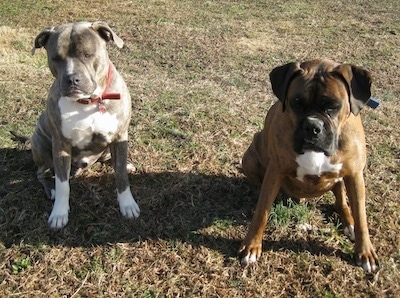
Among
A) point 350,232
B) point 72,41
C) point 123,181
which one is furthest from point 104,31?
point 350,232

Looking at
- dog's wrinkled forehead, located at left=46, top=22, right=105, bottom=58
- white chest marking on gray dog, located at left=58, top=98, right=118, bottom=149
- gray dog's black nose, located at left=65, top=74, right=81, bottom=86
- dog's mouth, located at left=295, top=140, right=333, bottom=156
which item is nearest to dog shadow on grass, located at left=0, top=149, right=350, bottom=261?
white chest marking on gray dog, located at left=58, top=98, right=118, bottom=149

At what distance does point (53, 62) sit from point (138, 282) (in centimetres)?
166

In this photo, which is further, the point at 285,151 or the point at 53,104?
Result: the point at 53,104

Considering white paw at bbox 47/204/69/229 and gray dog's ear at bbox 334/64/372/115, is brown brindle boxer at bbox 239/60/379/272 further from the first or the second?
white paw at bbox 47/204/69/229

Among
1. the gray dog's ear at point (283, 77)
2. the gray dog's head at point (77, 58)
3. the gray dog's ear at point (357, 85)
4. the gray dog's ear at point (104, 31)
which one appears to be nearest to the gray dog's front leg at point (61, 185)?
the gray dog's head at point (77, 58)

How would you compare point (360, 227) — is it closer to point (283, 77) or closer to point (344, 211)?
point (344, 211)

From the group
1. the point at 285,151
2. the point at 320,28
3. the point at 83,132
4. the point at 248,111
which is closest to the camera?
the point at 285,151

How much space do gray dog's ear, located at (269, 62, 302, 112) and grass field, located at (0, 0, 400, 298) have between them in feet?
3.51

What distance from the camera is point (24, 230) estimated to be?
135 inches

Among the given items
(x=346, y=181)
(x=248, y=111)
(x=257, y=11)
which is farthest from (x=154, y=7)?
(x=346, y=181)

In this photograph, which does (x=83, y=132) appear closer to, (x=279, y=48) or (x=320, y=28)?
(x=279, y=48)

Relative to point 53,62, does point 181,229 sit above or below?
below

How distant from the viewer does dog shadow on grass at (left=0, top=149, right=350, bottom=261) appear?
3.41 m

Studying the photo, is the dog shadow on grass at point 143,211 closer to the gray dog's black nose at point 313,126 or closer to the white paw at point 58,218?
the white paw at point 58,218
